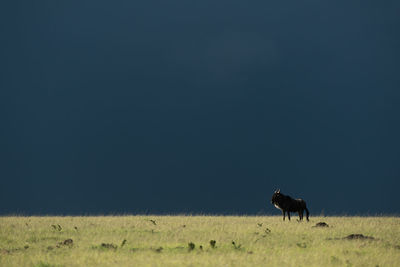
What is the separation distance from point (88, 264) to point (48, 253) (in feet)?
8.53

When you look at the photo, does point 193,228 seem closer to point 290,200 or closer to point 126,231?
point 126,231

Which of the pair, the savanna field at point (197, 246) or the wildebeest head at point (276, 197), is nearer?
the savanna field at point (197, 246)

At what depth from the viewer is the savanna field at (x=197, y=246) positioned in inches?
527

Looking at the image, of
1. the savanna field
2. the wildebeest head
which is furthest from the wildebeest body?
the savanna field

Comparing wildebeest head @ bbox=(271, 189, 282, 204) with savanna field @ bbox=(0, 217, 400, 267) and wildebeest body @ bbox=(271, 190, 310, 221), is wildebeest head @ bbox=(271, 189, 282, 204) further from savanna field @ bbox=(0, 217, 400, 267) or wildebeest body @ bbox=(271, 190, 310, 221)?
savanna field @ bbox=(0, 217, 400, 267)

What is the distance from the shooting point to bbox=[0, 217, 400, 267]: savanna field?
43.9 feet

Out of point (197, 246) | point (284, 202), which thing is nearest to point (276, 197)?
point (284, 202)

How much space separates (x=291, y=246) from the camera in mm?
16547

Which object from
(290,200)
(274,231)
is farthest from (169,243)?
(290,200)

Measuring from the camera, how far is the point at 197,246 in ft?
52.7

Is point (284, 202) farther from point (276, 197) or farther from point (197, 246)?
point (197, 246)

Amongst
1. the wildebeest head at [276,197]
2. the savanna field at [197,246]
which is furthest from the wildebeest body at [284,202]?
the savanna field at [197,246]

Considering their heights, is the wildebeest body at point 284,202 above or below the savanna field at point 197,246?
above

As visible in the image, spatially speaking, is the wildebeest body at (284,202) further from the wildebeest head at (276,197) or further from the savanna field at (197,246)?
the savanna field at (197,246)
